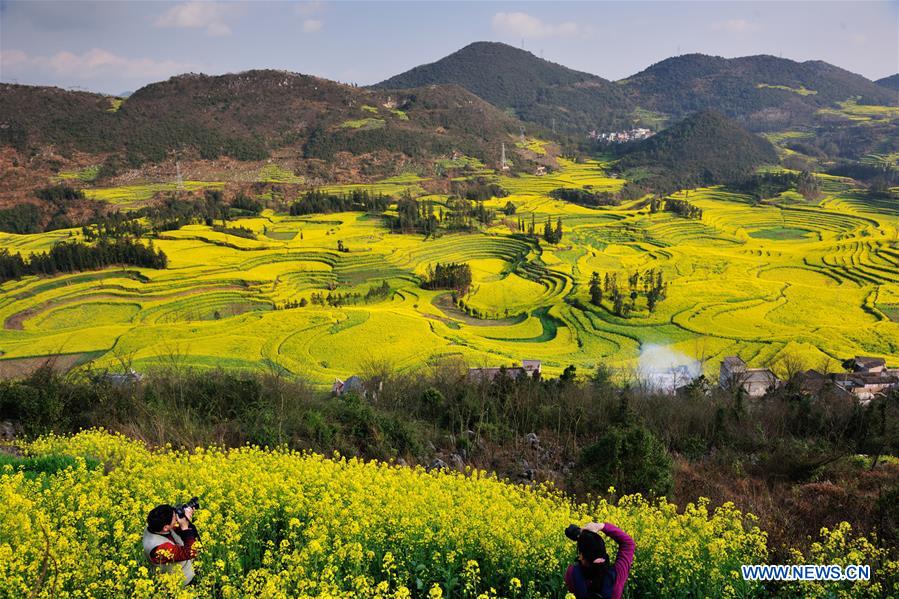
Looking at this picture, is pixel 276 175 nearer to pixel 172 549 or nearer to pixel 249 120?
pixel 249 120

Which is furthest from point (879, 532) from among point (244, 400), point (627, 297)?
point (627, 297)

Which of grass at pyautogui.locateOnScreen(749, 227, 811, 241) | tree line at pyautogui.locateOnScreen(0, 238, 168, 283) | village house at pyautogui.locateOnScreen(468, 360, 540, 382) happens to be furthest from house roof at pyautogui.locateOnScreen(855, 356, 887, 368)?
tree line at pyautogui.locateOnScreen(0, 238, 168, 283)

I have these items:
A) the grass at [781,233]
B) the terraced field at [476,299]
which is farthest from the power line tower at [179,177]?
the grass at [781,233]

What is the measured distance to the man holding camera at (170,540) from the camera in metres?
5.27

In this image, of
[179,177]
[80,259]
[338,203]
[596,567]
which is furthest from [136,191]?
[596,567]

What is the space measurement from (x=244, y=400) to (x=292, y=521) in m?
10.9

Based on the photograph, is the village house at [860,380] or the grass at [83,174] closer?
the village house at [860,380]

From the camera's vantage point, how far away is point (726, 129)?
4350 inches

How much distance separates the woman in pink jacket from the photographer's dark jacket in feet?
12.9

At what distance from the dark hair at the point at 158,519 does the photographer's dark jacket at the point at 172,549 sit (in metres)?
0.10

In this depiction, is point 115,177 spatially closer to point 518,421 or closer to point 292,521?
point 518,421

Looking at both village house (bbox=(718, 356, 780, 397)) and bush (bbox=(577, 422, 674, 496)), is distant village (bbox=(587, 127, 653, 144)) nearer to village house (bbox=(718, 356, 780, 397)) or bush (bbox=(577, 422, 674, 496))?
village house (bbox=(718, 356, 780, 397))

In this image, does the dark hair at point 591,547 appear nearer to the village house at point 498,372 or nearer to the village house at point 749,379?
the village house at point 498,372

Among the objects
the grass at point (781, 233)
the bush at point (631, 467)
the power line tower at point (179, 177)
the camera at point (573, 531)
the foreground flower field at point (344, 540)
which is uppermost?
the power line tower at point (179, 177)
